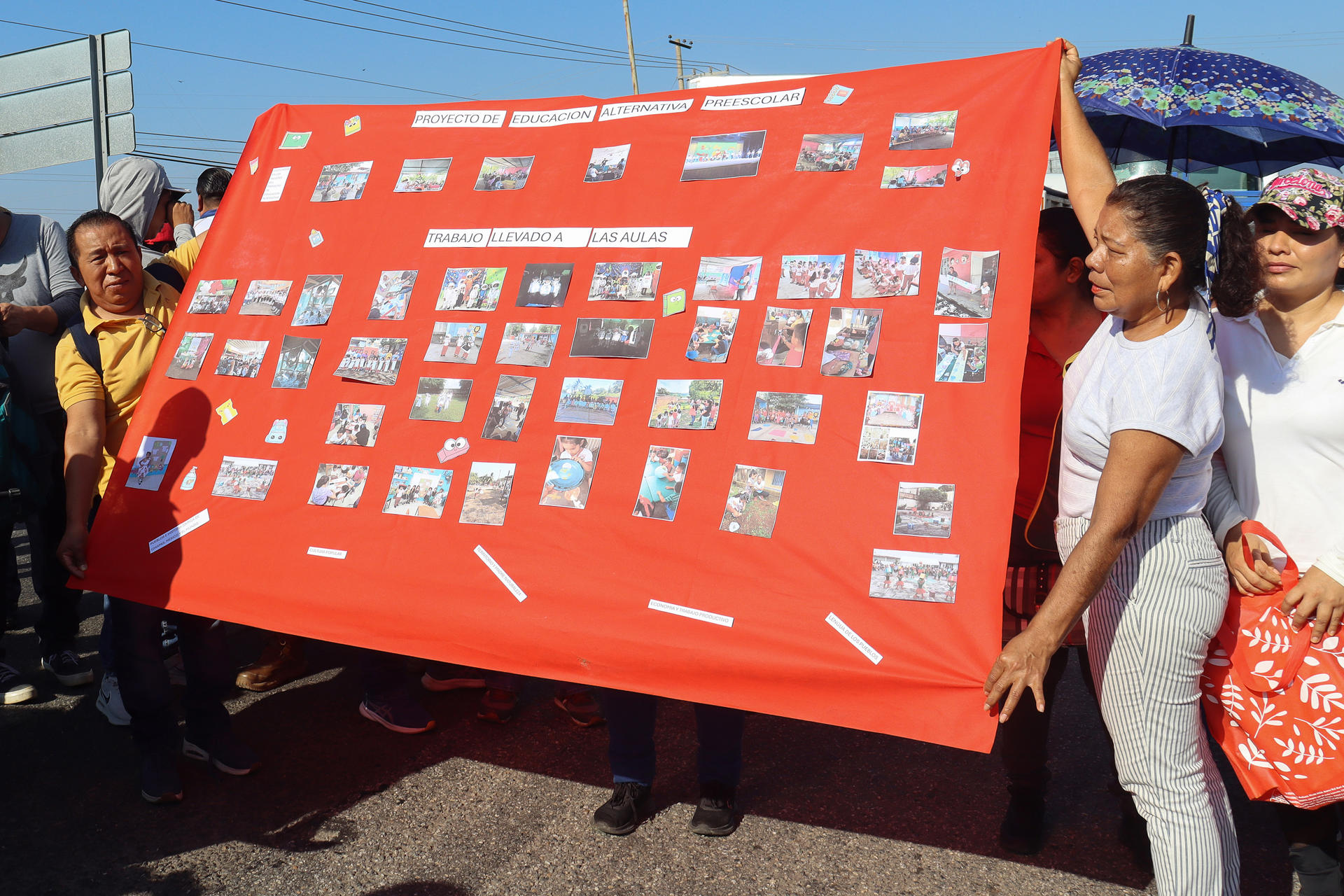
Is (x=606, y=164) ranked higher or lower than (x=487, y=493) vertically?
higher

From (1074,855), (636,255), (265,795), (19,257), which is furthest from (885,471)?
(19,257)

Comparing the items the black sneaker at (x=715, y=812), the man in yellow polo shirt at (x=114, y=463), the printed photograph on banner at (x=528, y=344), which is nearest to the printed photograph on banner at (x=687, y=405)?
the printed photograph on banner at (x=528, y=344)

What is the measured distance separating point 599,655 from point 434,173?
176 cm

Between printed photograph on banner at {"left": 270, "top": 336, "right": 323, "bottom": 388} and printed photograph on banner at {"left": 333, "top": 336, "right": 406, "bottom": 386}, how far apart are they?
12 centimetres

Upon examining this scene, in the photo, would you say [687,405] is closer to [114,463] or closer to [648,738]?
[648,738]

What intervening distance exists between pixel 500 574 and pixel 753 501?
0.73 meters

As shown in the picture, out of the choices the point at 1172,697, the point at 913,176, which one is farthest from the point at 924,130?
the point at 1172,697

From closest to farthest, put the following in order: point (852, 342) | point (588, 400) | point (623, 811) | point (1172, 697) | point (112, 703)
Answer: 1. point (1172, 697)
2. point (852, 342)
3. point (588, 400)
4. point (623, 811)
5. point (112, 703)

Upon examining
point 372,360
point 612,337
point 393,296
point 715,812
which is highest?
point 393,296

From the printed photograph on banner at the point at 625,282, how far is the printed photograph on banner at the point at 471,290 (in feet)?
1.08

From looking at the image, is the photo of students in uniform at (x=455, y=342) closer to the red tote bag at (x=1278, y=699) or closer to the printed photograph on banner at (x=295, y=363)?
the printed photograph on banner at (x=295, y=363)

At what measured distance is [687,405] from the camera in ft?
8.44

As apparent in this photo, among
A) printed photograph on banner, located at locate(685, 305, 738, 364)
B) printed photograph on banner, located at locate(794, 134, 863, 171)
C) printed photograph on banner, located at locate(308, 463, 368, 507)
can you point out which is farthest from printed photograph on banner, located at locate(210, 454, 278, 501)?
printed photograph on banner, located at locate(794, 134, 863, 171)

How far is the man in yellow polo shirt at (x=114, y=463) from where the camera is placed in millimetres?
3059
